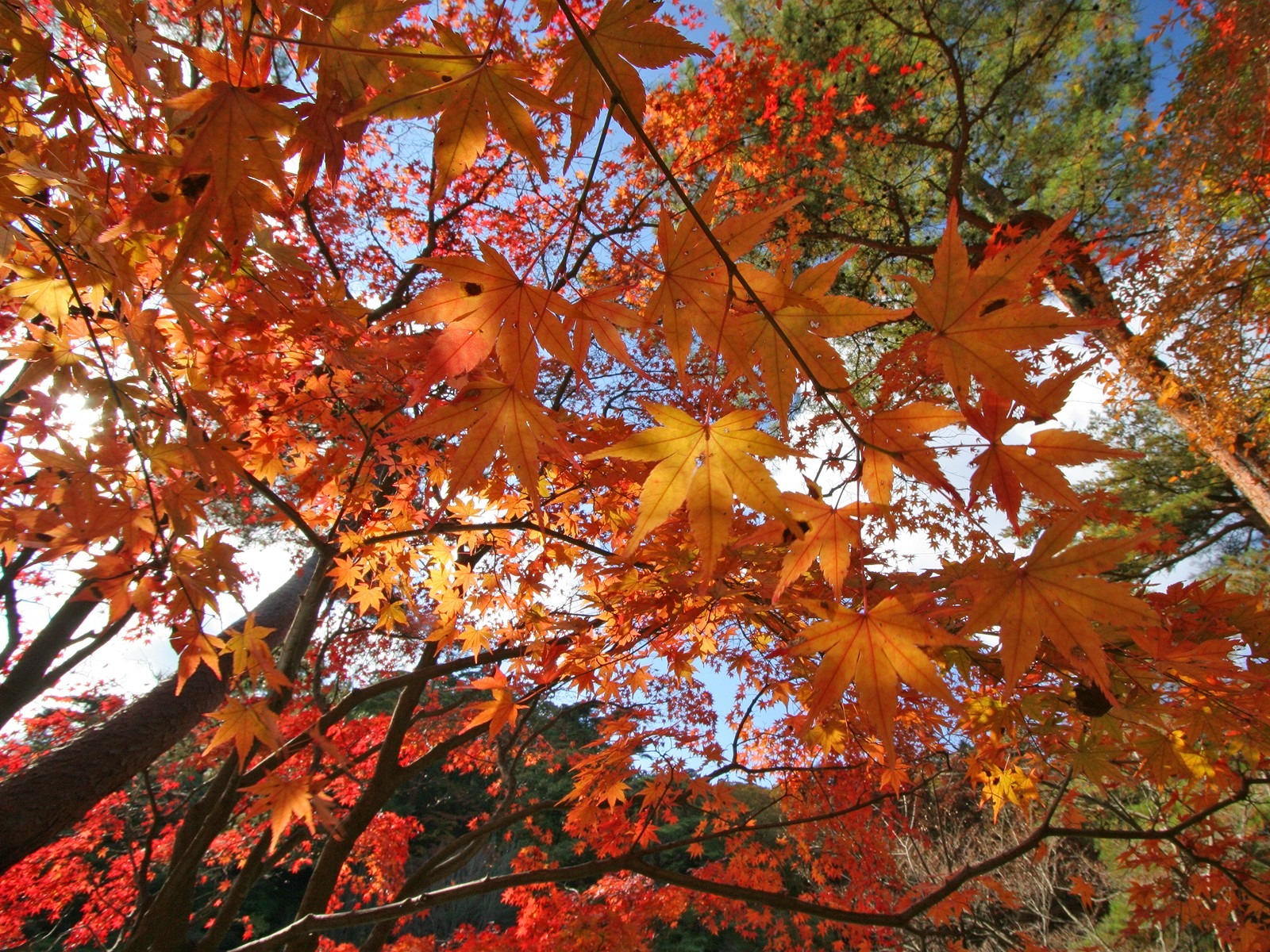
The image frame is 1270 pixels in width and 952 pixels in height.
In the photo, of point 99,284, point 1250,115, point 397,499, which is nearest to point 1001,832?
point 1250,115

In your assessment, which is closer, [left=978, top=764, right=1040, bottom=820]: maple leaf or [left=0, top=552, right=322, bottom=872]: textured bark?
[left=978, top=764, right=1040, bottom=820]: maple leaf

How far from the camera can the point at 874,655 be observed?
0.92 metres

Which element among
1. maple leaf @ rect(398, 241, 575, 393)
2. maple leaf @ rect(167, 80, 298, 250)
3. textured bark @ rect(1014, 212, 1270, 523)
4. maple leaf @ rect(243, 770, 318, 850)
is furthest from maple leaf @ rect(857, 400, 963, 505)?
textured bark @ rect(1014, 212, 1270, 523)

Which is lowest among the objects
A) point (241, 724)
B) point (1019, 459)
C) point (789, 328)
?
point (241, 724)

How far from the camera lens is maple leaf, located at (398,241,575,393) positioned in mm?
813

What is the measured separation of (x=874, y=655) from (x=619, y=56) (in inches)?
37.5

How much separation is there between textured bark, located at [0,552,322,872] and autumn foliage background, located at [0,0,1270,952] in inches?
1.2

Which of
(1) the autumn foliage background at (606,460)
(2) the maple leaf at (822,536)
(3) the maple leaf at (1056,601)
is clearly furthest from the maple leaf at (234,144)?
(3) the maple leaf at (1056,601)

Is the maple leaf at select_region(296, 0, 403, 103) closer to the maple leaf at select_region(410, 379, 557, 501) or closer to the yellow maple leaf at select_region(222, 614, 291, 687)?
the maple leaf at select_region(410, 379, 557, 501)

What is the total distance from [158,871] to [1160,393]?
14.2 meters

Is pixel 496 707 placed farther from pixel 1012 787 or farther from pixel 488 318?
pixel 1012 787

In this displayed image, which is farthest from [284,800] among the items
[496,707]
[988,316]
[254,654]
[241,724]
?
[988,316]

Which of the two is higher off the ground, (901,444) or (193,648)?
(901,444)

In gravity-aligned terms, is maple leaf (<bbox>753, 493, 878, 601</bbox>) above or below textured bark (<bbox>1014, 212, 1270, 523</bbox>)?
below
